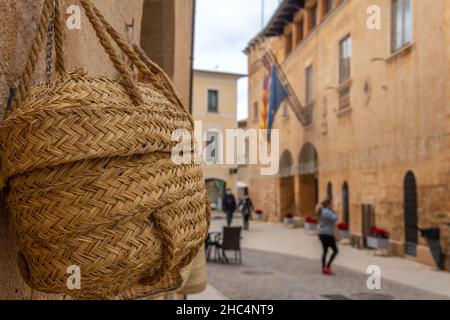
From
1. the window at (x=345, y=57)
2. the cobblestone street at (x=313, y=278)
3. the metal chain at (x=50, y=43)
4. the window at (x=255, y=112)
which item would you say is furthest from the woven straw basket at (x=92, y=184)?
the window at (x=255, y=112)

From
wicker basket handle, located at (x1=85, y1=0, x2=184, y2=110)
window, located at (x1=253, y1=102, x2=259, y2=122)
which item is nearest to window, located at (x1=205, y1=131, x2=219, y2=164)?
wicker basket handle, located at (x1=85, y1=0, x2=184, y2=110)

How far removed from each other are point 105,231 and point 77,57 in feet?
2.73

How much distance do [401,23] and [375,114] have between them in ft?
7.83

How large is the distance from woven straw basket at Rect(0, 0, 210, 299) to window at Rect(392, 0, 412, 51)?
12.2m

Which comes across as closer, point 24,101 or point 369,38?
point 24,101

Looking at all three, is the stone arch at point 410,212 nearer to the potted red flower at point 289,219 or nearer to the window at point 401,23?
the window at point 401,23

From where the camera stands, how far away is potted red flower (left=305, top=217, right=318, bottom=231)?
18.4 meters

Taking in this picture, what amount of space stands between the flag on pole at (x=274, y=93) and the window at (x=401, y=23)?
784cm

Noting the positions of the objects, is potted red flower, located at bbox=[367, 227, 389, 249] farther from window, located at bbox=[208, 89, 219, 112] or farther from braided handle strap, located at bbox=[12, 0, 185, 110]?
window, located at bbox=[208, 89, 219, 112]

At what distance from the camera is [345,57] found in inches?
643

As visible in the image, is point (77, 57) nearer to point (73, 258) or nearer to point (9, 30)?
point (9, 30)

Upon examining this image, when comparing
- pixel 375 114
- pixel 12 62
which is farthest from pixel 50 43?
pixel 375 114

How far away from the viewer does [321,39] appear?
723 inches
